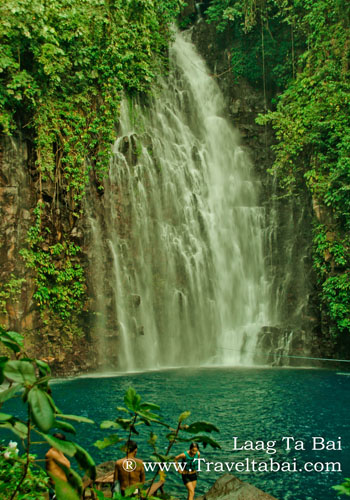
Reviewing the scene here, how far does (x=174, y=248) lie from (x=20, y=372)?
1616 centimetres

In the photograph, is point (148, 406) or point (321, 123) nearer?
point (148, 406)

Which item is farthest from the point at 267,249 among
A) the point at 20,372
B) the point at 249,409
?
the point at 20,372

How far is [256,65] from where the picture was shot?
22281 mm

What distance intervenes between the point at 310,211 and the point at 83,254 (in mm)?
9783

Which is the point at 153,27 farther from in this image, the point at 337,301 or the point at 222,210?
the point at 337,301

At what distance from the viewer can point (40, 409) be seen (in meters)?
1.54

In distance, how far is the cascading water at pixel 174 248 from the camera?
16250 mm

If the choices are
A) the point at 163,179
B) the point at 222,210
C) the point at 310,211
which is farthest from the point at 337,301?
the point at 163,179

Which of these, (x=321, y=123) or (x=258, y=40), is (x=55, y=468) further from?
(x=258, y=40)

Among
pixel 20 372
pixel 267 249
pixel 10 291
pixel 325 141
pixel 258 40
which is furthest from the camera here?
pixel 258 40

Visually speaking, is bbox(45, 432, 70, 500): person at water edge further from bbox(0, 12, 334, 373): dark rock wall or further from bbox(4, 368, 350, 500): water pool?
bbox(0, 12, 334, 373): dark rock wall

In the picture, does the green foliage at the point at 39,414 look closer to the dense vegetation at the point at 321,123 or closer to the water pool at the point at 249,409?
the water pool at the point at 249,409

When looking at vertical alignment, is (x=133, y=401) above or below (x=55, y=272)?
below

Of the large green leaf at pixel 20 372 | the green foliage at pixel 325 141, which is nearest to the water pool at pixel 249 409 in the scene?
the green foliage at pixel 325 141
